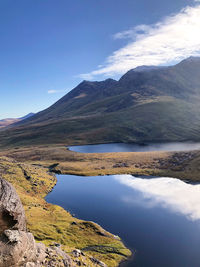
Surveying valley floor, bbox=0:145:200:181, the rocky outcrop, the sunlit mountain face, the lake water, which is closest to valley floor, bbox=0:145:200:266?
valley floor, bbox=0:145:200:181

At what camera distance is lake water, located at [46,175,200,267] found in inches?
2137

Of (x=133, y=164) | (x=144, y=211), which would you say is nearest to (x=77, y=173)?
(x=133, y=164)

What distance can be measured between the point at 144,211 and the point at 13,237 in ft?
200

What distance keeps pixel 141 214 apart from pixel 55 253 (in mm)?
47105

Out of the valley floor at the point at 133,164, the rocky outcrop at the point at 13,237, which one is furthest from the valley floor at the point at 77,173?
the rocky outcrop at the point at 13,237

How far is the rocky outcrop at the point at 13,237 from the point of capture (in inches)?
961

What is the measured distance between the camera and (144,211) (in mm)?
77750

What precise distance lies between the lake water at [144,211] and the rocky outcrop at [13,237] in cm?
3059

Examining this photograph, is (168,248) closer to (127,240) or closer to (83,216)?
(127,240)

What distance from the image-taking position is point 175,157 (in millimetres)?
157000

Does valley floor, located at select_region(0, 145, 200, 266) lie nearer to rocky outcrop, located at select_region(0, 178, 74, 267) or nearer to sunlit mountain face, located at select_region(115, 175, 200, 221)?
sunlit mountain face, located at select_region(115, 175, 200, 221)

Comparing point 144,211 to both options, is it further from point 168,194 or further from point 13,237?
point 13,237

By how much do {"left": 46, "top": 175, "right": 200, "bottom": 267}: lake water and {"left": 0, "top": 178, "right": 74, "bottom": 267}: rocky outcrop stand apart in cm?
3059

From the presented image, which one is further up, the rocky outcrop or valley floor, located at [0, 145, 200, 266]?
the rocky outcrop
